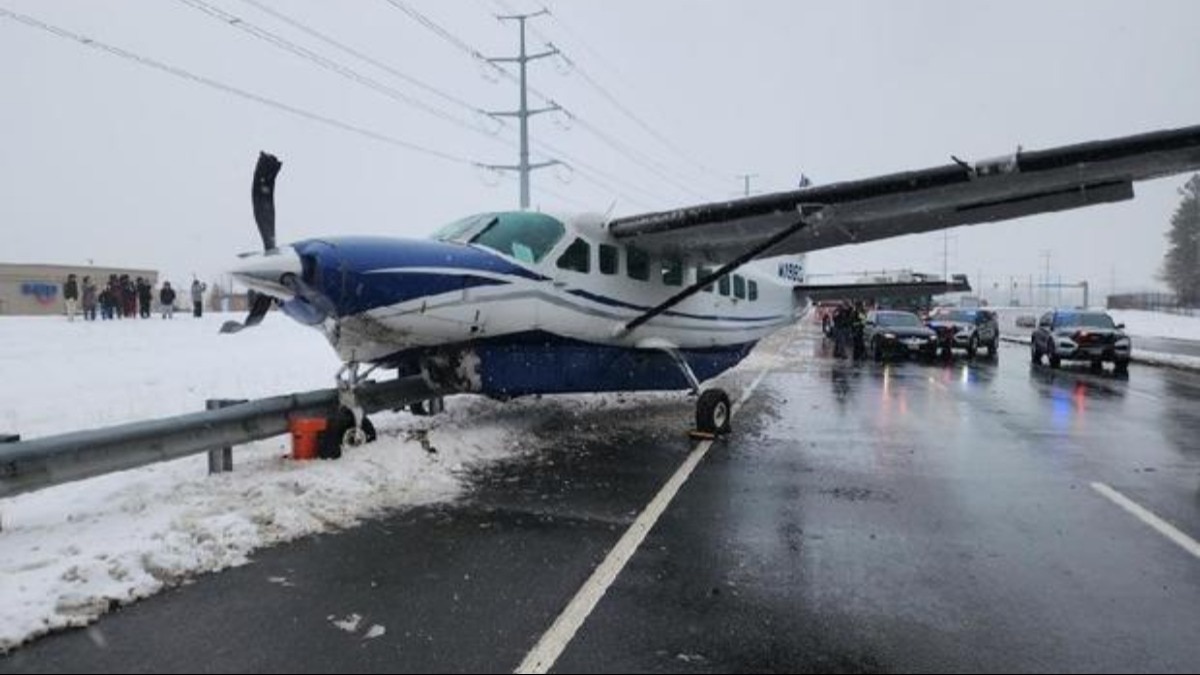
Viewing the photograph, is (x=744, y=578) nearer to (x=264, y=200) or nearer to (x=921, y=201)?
(x=264, y=200)

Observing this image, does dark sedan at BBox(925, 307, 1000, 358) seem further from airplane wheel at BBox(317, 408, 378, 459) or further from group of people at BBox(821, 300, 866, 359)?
airplane wheel at BBox(317, 408, 378, 459)

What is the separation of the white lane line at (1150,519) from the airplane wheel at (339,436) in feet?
23.3

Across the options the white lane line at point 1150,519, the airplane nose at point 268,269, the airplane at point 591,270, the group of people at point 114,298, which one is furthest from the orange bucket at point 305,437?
the group of people at point 114,298

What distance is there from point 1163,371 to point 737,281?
1644 centimetres

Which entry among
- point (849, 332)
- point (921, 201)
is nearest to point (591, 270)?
point (921, 201)

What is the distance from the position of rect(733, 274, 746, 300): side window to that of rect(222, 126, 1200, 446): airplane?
83 centimetres

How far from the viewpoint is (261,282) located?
7555 mm

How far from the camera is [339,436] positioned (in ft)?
27.6

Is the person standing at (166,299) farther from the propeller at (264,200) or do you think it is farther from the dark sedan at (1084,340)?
the dark sedan at (1084,340)

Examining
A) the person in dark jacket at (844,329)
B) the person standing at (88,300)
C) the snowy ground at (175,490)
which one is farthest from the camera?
the person in dark jacket at (844,329)

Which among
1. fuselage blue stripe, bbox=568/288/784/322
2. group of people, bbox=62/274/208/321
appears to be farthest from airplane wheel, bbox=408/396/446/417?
group of people, bbox=62/274/208/321

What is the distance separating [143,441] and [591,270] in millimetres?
6025

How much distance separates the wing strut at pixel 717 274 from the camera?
11016mm

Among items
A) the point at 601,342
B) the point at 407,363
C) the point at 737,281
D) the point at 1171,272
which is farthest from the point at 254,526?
the point at 1171,272
